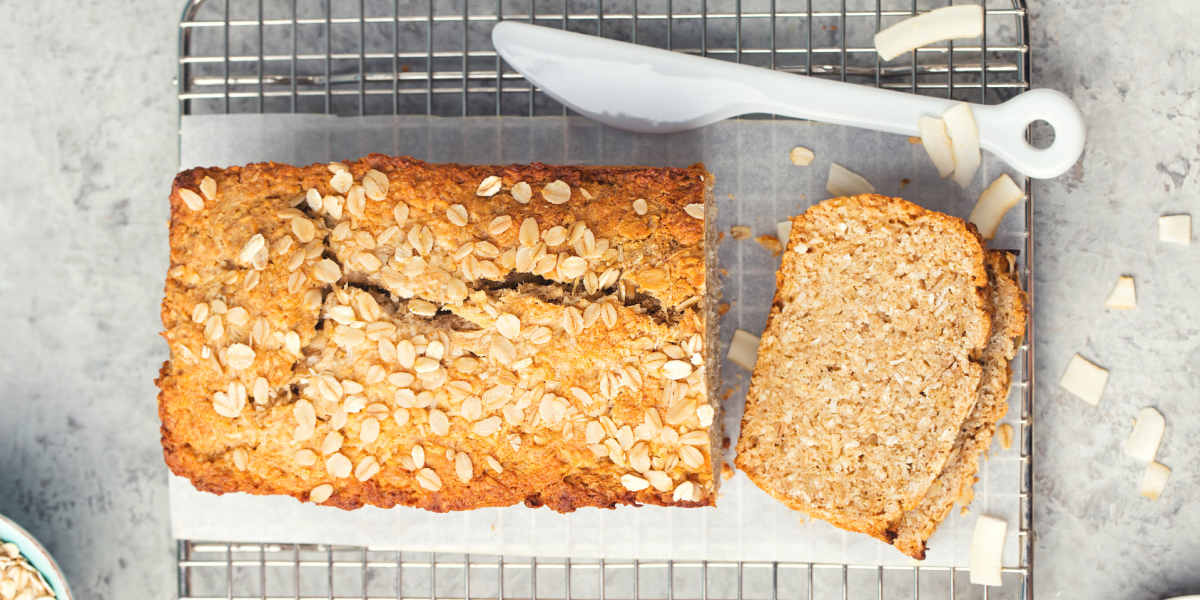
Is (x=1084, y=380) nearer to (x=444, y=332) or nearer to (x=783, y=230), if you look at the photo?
(x=783, y=230)

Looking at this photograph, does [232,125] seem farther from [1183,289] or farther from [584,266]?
[1183,289]

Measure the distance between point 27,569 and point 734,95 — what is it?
302cm

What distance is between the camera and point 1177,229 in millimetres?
2705

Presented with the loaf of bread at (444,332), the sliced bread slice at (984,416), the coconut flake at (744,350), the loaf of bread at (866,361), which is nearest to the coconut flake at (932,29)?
the loaf of bread at (866,361)

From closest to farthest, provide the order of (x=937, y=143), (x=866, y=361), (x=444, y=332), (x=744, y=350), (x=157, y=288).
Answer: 1. (x=444, y=332)
2. (x=866, y=361)
3. (x=937, y=143)
4. (x=744, y=350)
5. (x=157, y=288)

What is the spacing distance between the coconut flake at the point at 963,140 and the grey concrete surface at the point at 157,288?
431mm

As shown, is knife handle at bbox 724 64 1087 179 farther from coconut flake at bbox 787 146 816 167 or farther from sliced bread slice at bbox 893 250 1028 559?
sliced bread slice at bbox 893 250 1028 559

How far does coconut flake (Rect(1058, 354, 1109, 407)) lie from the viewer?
8.91ft

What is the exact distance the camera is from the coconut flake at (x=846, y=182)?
2.61 meters

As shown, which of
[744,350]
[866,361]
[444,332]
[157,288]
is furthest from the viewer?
[157,288]

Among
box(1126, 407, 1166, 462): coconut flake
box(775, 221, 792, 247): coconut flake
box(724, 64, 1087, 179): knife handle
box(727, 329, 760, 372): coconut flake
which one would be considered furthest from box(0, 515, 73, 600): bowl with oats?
box(1126, 407, 1166, 462): coconut flake

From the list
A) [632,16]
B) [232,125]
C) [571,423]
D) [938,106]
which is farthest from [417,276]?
[938,106]

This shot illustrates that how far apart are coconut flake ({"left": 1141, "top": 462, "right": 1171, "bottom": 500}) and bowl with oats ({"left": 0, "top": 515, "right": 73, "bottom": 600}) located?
4010 mm

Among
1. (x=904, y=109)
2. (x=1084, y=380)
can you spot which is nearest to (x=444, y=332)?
(x=904, y=109)
